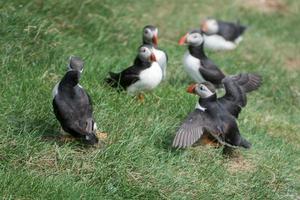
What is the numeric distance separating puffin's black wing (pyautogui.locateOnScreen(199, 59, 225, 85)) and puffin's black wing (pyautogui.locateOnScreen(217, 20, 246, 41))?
240cm

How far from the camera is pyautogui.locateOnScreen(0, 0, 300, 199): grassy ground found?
5.17 meters

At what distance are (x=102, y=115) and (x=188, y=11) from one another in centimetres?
524

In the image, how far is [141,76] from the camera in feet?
22.4

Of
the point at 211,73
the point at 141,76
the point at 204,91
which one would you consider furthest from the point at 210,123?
the point at 211,73

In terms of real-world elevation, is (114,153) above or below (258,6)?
above

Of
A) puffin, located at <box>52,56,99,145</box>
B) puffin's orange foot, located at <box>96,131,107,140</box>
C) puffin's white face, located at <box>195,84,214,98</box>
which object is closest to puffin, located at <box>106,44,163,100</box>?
puffin's white face, located at <box>195,84,214,98</box>

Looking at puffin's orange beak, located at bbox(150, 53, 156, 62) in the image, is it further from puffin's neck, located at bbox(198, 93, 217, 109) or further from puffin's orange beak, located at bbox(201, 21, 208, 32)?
puffin's orange beak, located at bbox(201, 21, 208, 32)

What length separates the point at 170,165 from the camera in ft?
18.2

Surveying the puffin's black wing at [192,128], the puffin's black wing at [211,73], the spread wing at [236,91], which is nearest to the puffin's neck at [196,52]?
the puffin's black wing at [211,73]

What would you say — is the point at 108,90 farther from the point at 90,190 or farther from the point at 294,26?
the point at 294,26

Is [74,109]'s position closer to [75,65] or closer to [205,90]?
[75,65]

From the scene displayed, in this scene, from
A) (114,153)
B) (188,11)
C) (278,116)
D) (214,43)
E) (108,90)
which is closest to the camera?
(114,153)

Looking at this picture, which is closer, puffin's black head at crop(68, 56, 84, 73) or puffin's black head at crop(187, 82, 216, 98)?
puffin's black head at crop(68, 56, 84, 73)

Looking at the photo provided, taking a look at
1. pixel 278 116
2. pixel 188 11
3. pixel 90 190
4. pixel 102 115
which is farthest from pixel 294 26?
pixel 90 190
